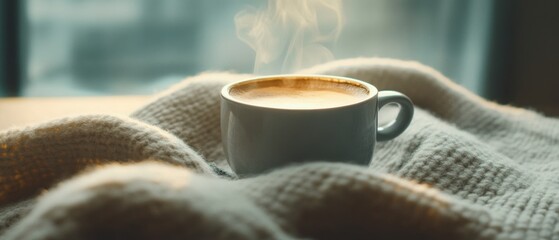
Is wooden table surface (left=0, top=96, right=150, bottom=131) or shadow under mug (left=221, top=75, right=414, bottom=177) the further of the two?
wooden table surface (left=0, top=96, right=150, bottom=131)

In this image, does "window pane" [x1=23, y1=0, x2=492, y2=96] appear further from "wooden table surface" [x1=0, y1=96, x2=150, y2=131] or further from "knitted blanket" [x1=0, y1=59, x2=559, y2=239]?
"knitted blanket" [x1=0, y1=59, x2=559, y2=239]

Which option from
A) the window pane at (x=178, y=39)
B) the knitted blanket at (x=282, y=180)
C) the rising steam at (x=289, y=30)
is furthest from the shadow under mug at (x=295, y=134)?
the window pane at (x=178, y=39)

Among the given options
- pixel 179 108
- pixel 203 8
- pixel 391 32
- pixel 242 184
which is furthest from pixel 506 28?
pixel 242 184

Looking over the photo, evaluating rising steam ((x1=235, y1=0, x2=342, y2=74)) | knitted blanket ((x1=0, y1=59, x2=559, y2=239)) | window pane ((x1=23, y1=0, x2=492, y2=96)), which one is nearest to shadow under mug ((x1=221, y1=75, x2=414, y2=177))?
knitted blanket ((x1=0, y1=59, x2=559, y2=239))

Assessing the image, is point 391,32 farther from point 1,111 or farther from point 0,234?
point 0,234

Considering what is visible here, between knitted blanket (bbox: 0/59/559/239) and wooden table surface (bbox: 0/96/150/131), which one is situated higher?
knitted blanket (bbox: 0/59/559/239)

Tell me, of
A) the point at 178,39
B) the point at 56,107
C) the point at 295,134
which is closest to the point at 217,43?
the point at 178,39
